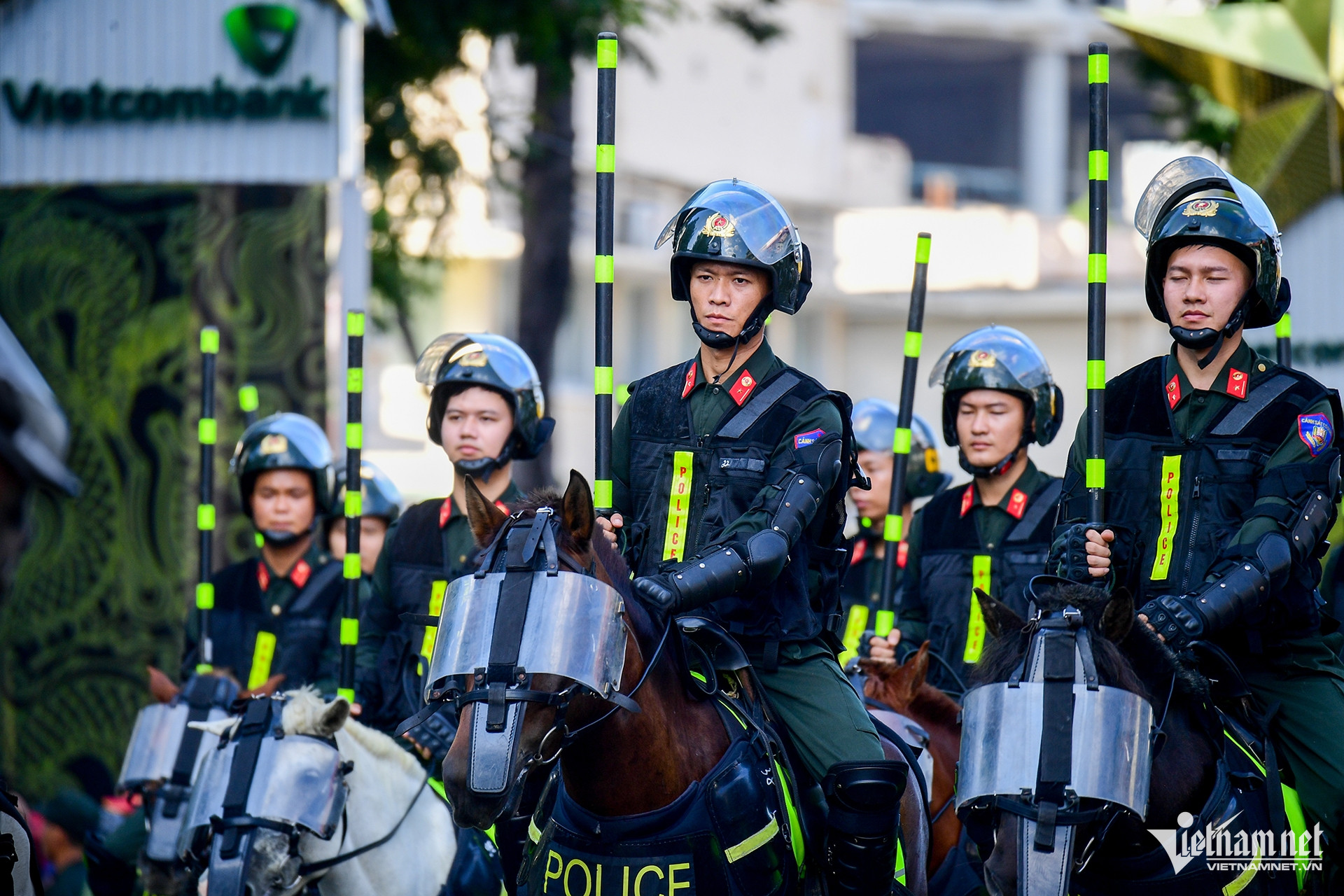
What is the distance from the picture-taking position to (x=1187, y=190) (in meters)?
6.06

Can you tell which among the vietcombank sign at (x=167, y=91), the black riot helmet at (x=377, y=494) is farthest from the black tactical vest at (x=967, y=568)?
the vietcombank sign at (x=167, y=91)

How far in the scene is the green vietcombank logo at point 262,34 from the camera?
13.5 m

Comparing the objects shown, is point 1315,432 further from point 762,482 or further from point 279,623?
point 279,623

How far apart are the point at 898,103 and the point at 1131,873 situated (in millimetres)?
51154

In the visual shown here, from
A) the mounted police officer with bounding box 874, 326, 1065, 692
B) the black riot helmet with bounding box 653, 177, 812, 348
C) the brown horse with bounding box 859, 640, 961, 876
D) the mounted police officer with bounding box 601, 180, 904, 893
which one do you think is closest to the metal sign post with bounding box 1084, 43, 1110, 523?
the mounted police officer with bounding box 601, 180, 904, 893

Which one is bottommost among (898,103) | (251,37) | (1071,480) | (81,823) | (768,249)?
(81,823)

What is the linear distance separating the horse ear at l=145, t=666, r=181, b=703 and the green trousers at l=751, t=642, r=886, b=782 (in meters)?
3.53

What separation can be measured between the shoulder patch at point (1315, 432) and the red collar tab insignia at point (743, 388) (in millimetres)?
1772

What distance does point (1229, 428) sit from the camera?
18.9ft

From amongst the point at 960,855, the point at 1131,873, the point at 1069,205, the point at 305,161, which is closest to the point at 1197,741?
the point at 1131,873

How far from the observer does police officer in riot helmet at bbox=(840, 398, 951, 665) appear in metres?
9.98

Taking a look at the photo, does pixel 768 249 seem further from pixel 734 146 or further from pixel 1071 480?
pixel 734 146

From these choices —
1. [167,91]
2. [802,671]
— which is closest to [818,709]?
[802,671]

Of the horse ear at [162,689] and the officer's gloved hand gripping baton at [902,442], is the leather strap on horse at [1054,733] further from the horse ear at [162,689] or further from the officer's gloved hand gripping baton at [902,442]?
the horse ear at [162,689]
